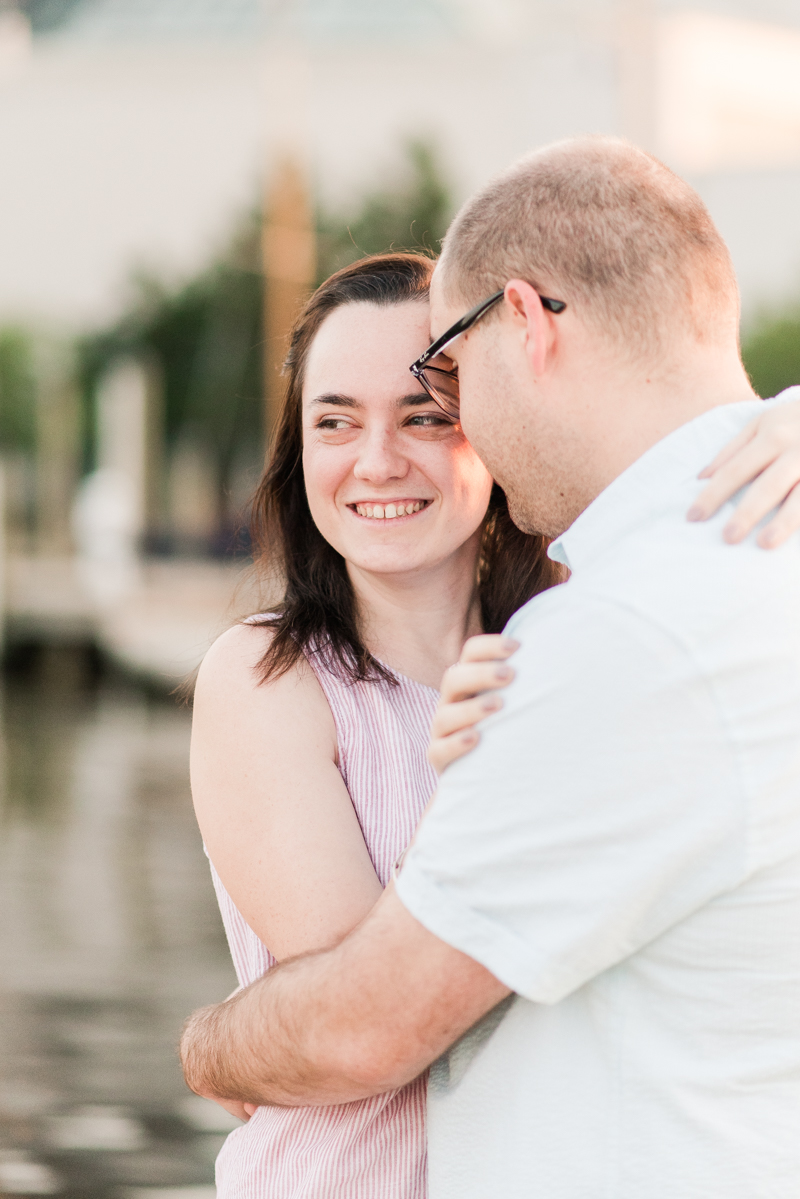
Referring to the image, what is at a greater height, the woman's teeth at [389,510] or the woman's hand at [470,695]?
the woman's hand at [470,695]

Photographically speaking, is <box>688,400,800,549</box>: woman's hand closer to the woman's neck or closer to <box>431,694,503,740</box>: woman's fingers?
<box>431,694,503,740</box>: woman's fingers

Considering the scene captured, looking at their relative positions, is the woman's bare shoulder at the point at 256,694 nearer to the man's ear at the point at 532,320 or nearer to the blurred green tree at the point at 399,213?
the man's ear at the point at 532,320

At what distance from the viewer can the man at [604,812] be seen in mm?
1334

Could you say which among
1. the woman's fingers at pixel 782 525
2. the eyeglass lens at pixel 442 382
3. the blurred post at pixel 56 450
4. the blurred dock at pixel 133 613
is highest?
the woman's fingers at pixel 782 525

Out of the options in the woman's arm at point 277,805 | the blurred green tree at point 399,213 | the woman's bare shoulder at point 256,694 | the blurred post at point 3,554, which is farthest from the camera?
the blurred green tree at point 399,213

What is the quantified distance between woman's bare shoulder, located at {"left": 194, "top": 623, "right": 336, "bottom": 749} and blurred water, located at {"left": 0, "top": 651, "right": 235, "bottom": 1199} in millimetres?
2962

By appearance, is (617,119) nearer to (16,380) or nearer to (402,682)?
(16,380)

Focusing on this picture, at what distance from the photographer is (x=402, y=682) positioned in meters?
2.22

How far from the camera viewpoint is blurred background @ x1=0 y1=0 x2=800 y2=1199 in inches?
398

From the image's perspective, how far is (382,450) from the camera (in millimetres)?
2207

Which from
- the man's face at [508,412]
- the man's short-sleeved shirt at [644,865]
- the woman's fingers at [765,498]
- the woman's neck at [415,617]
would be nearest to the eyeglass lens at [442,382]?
the man's face at [508,412]

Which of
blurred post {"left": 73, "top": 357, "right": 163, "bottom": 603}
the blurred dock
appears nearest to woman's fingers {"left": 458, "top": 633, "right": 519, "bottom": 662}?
the blurred dock

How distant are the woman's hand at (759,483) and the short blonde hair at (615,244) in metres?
0.14

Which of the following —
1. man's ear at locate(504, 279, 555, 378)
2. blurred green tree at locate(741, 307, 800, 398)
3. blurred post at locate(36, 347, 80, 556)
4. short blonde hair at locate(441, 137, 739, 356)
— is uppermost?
short blonde hair at locate(441, 137, 739, 356)
